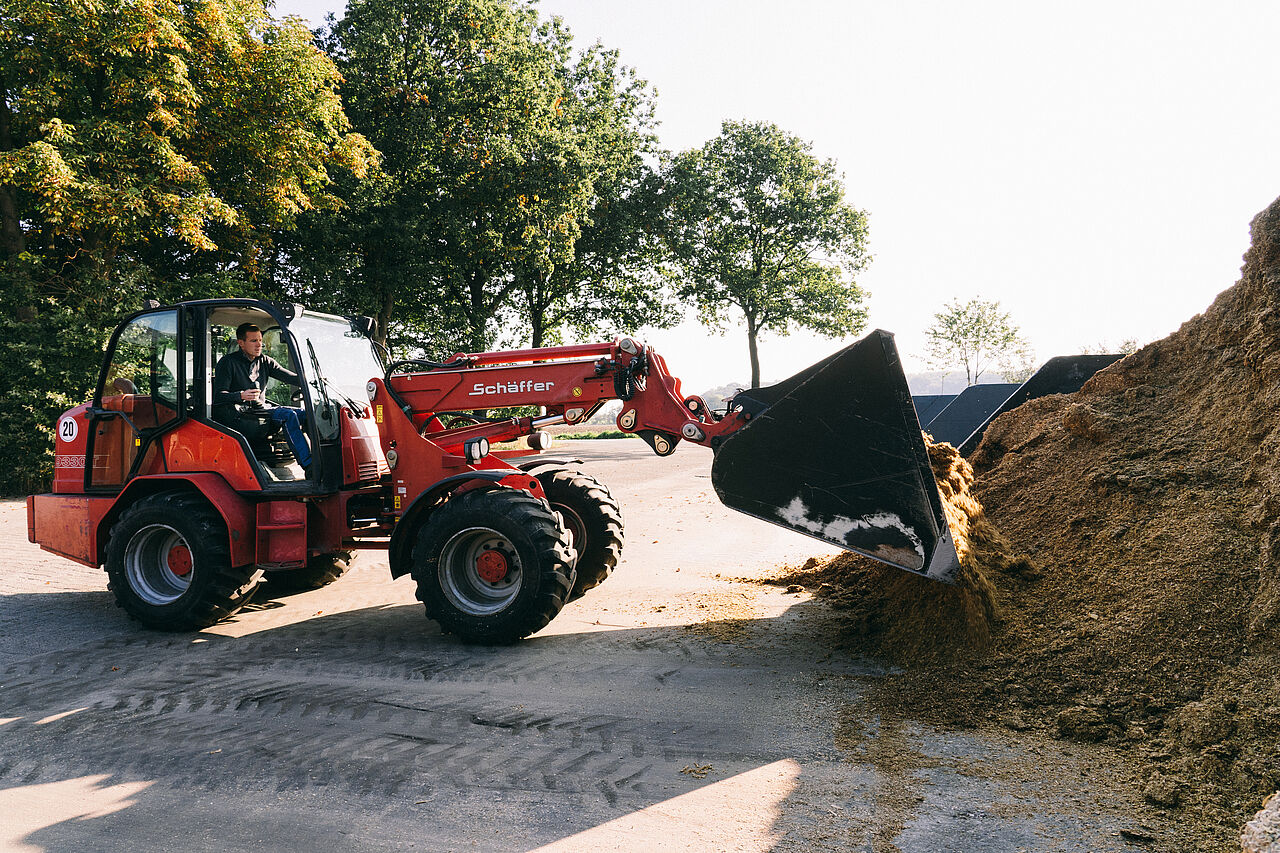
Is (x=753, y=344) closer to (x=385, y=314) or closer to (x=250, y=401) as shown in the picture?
(x=385, y=314)

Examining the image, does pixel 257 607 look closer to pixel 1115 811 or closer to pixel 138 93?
pixel 1115 811

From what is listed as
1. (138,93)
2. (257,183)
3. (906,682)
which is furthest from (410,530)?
(257,183)

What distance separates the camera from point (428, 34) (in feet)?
81.4

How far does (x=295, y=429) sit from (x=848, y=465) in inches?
166

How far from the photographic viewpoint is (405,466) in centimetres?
622

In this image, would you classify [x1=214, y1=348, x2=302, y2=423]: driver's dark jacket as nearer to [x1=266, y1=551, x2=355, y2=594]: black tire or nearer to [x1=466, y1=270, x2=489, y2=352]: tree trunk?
[x1=266, y1=551, x2=355, y2=594]: black tire

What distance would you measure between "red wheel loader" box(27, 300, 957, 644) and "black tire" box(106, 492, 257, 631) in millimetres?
15

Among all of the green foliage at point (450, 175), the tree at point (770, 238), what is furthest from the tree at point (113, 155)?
the tree at point (770, 238)

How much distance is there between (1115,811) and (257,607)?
252 inches

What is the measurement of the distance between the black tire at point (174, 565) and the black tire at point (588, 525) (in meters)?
2.49

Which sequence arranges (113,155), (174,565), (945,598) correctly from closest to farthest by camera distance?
(945,598) < (174,565) < (113,155)

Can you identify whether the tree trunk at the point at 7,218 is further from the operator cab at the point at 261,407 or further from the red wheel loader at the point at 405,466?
the operator cab at the point at 261,407

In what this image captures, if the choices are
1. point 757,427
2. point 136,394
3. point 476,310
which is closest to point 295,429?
point 136,394

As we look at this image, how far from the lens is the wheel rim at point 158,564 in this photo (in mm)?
6199
